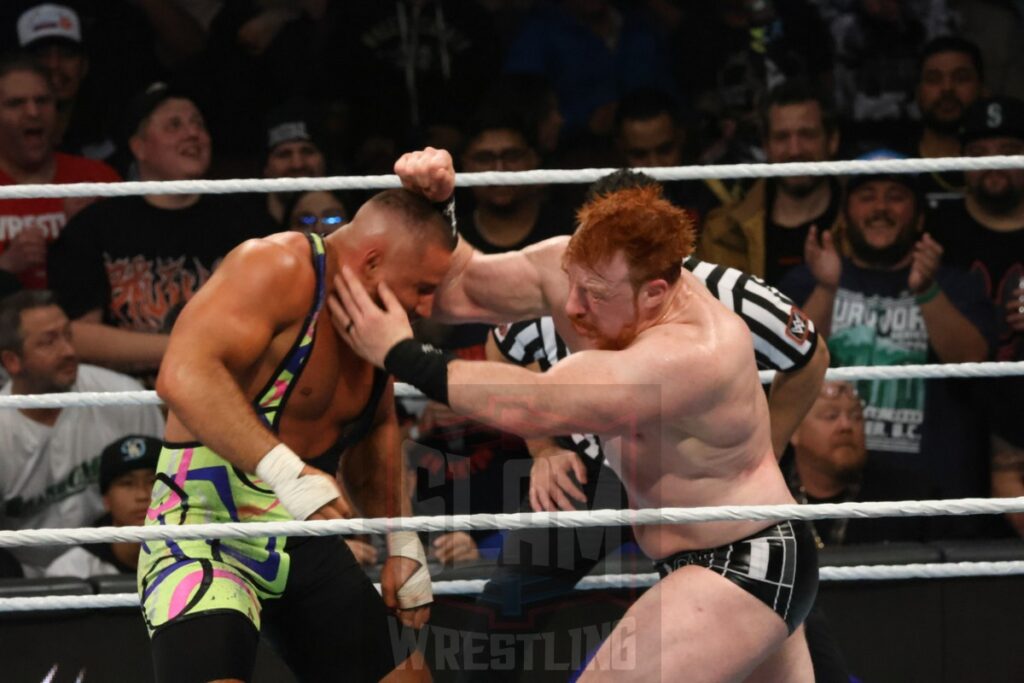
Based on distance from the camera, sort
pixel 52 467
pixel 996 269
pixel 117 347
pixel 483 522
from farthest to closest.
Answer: pixel 996 269, pixel 117 347, pixel 52 467, pixel 483 522

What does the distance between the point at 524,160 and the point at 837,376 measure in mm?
1503

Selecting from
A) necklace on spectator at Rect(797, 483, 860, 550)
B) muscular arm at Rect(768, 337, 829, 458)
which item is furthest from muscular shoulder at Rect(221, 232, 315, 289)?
necklace on spectator at Rect(797, 483, 860, 550)

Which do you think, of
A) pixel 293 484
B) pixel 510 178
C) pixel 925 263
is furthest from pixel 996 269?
pixel 293 484

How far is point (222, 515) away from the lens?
243 centimetres

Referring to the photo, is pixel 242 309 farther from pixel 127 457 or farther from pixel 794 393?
pixel 127 457

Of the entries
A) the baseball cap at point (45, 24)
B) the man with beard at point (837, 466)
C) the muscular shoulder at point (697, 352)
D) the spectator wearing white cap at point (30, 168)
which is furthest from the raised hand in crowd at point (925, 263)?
the baseball cap at point (45, 24)

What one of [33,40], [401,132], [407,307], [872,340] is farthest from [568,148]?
[407,307]

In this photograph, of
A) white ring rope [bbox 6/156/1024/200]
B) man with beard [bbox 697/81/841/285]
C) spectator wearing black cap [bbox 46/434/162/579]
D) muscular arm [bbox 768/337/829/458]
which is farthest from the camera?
man with beard [bbox 697/81/841/285]

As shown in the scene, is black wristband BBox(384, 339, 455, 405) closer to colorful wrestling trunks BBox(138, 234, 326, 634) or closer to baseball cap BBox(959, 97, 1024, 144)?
colorful wrestling trunks BBox(138, 234, 326, 634)

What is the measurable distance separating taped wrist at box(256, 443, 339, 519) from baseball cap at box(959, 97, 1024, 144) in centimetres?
265

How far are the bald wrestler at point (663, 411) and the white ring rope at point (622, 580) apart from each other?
0.94 feet

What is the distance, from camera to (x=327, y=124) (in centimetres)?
434

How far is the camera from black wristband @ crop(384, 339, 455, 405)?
2201mm

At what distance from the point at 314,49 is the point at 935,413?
221 cm
